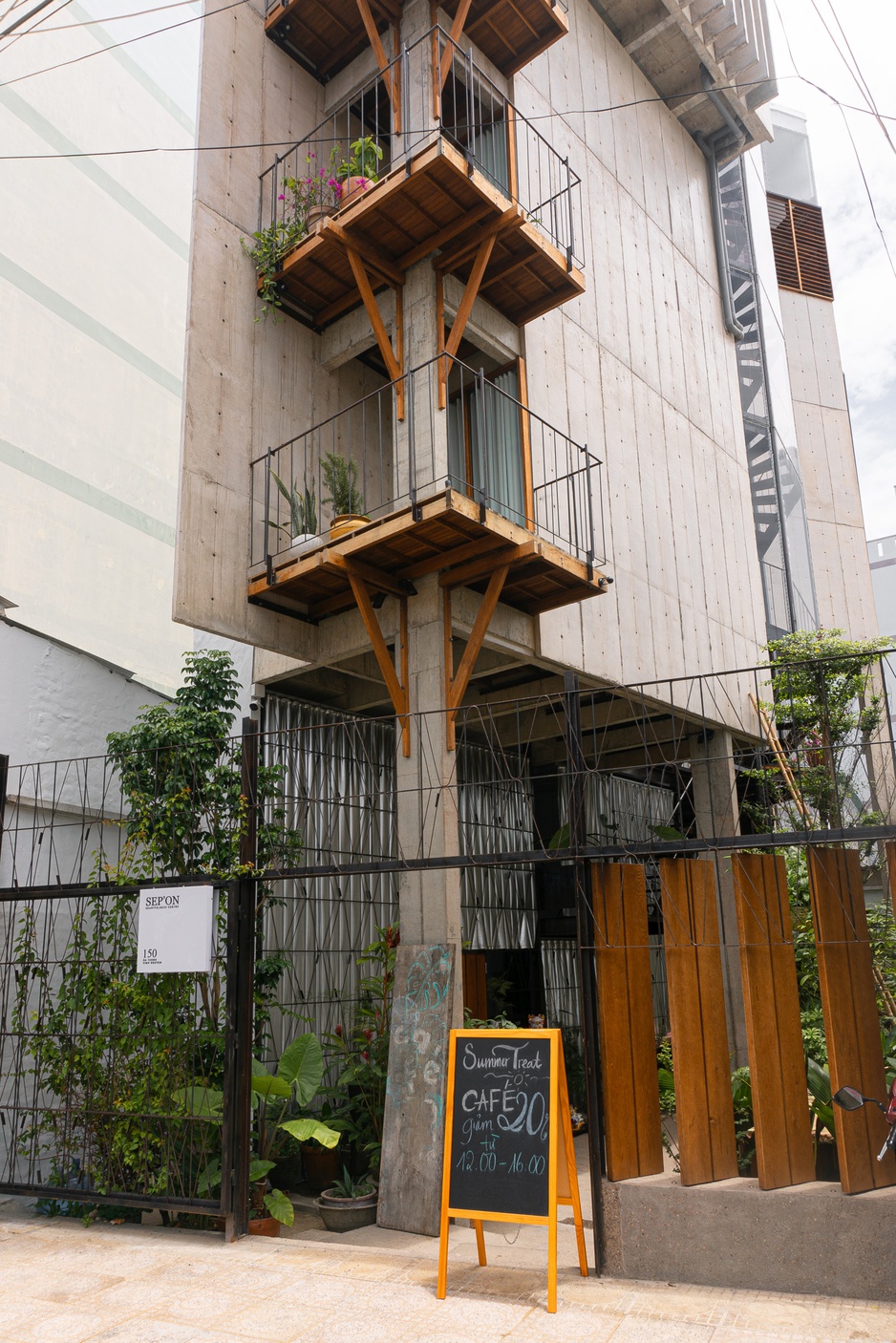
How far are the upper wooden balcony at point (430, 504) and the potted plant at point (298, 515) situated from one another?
0.7 inches

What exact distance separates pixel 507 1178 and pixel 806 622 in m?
15.0

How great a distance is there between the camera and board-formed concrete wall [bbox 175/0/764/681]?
884 centimetres

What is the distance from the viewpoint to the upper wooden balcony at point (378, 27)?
955 cm

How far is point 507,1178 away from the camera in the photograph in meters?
5.06

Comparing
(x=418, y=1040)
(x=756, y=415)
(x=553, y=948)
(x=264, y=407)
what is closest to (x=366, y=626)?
(x=264, y=407)

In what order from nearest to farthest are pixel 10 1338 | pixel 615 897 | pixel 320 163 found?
pixel 10 1338, pixel 615 897, pixel 320 163

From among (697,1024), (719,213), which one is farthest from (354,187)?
(719,213)

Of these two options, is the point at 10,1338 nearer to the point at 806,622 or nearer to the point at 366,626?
the point at 366,626

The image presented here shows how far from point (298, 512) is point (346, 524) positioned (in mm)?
894

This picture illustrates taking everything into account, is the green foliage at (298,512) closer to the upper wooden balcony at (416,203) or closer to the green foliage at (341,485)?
the green foliage at (341,485)

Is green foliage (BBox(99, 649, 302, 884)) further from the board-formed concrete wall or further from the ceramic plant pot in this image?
the ceramic plant pot

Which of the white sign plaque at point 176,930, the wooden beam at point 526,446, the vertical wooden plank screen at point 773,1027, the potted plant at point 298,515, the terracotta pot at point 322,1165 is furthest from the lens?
the wooden beam at point 526,446

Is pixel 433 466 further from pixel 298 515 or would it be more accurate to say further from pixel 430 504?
pixel 298 515

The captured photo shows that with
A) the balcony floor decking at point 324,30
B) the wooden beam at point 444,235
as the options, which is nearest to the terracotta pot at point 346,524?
the wooden beam at point 444,235
